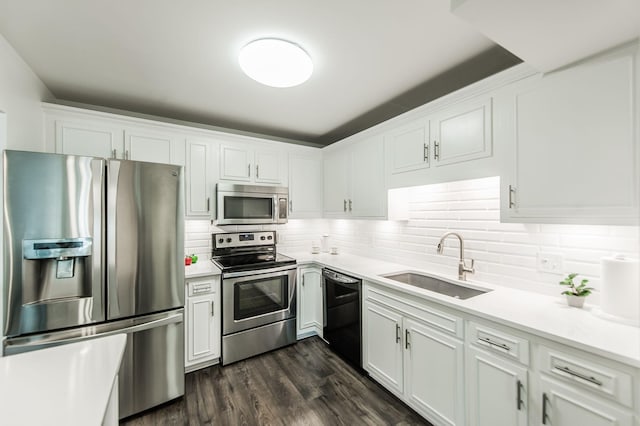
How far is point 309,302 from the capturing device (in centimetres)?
303

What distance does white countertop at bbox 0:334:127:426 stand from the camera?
0.75 m

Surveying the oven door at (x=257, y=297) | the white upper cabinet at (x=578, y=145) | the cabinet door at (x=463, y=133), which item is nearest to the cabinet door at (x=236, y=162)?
the oven door at (x=257, y=297)

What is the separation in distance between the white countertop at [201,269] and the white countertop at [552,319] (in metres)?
1.57

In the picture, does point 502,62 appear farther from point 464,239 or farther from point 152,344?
point 152,344

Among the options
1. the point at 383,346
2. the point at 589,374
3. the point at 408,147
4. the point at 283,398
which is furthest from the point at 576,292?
the point at 283,398

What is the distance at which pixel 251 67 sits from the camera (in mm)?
1707

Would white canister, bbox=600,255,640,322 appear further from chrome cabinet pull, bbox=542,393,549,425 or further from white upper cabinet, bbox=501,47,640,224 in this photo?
chrome cabinet pull, bbox=542,393,549,425

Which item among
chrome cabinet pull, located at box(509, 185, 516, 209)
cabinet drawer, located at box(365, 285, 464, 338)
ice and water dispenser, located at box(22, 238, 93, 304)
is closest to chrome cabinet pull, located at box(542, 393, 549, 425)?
cabinet drawer, located at box(365, 285, 464, 338)

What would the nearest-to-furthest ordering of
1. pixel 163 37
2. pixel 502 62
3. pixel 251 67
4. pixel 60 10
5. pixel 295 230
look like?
pixel 60 10 → pixel 163 37 → pixel 251 67 → pixel 502 62 → pixel 295 230

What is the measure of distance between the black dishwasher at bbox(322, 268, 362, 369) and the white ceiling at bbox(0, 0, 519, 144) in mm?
1762

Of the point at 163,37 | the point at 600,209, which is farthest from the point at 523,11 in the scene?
the point at 163,37

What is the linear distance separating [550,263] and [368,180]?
159 cm

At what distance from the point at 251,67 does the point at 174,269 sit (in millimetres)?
1585

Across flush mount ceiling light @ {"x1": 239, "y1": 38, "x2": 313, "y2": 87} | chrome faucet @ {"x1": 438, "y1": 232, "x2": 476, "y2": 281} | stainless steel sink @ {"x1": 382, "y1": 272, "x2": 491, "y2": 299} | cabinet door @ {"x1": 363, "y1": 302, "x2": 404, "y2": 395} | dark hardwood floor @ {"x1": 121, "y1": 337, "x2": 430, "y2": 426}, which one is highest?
flush mount ceiling light @ {"x1": 239, "y1": 38, "x2": 313, "y2": 87}
